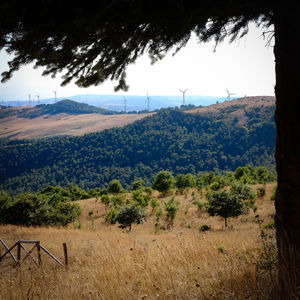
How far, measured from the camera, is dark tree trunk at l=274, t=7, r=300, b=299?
264 cm

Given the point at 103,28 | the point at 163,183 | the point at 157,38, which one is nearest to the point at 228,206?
the point at 157,38

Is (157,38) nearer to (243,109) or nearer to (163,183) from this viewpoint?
(163,183)

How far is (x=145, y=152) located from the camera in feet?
478

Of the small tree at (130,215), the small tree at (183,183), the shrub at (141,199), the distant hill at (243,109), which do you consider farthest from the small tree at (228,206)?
the distant hill at (243,109)

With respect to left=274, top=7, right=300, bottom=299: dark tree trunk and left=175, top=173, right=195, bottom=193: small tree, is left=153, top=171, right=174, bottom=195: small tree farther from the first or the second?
left=274, top=7, right=300, bottom=299: dark tree trunk

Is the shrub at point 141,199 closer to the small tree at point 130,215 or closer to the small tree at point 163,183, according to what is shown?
the small tree at point 163,183

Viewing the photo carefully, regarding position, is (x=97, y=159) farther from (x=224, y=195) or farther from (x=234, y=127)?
(x=224, y=195)

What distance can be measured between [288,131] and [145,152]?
142997mm

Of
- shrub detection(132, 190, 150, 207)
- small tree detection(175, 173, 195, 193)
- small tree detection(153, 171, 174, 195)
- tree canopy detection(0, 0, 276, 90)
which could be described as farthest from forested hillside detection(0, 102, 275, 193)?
tree canopy detection(0, 0, 276, 90)

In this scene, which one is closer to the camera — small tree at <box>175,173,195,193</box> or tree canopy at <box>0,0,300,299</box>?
tree canopy at <box>0,0,300,299</box>

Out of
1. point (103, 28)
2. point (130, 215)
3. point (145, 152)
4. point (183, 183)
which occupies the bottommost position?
point (145, 152)

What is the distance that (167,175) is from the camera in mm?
45531

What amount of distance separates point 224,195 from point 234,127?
144186 mm

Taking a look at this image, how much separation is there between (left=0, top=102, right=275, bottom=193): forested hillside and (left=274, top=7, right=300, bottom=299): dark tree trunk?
111 meters
